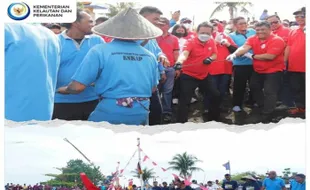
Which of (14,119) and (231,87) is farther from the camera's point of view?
(231,87)

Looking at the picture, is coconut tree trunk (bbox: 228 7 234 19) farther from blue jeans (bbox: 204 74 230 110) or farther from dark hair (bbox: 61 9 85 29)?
dark hair (bbox: 61 9 85 29)

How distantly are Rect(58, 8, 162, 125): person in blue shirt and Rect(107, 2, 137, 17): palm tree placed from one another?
1.3 inches

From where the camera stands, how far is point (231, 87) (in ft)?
14.9

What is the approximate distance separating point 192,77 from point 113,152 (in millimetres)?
767

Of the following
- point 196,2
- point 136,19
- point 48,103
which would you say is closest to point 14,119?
point 48,103

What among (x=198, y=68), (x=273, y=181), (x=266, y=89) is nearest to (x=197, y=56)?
(x=198, y=68)

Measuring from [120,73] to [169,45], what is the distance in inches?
16.4

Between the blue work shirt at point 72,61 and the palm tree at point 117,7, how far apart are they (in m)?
0.19

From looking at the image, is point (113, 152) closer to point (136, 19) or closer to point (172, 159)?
point (172, 159)

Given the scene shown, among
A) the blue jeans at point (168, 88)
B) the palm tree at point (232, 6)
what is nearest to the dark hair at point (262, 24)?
the palm tree at point (232, 6)

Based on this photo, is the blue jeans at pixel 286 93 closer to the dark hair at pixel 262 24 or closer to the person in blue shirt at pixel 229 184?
the dark hair at pixel 262 24

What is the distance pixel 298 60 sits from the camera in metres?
4.52

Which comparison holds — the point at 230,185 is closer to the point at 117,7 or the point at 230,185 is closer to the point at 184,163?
the point at 184,163

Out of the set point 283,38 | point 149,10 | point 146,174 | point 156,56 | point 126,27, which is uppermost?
point 149,10
